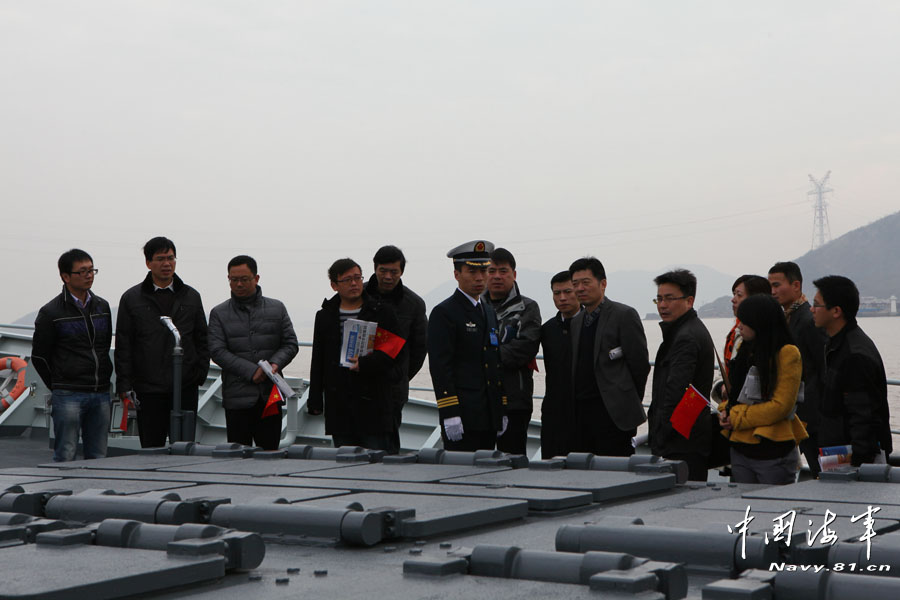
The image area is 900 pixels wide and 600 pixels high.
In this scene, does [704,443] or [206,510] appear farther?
[704,443]

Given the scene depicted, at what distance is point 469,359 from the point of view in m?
6.15

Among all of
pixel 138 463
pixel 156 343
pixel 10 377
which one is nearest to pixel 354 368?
pixel 156 343

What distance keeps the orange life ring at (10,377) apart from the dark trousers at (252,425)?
599 centimetres

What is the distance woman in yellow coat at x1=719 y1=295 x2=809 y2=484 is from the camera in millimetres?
4918

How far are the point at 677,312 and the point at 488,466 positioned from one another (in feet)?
8.65

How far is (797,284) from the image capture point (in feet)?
21.3

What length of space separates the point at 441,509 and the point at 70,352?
201 inches

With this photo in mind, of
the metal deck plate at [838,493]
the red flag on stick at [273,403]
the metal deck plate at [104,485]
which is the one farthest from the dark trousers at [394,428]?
the metal deck plate at [838,493]

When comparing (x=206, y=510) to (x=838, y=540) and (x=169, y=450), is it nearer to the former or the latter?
(x=838, y=540)

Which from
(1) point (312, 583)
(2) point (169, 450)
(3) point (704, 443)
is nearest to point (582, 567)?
(1) point (312, 583)

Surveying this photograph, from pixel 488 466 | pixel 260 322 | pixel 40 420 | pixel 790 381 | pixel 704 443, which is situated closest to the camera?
pixel 488 466

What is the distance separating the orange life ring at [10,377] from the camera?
39.4ft

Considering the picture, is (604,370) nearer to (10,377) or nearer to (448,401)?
(448,401)

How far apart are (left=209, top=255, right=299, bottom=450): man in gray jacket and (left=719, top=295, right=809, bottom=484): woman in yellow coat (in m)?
3.20
